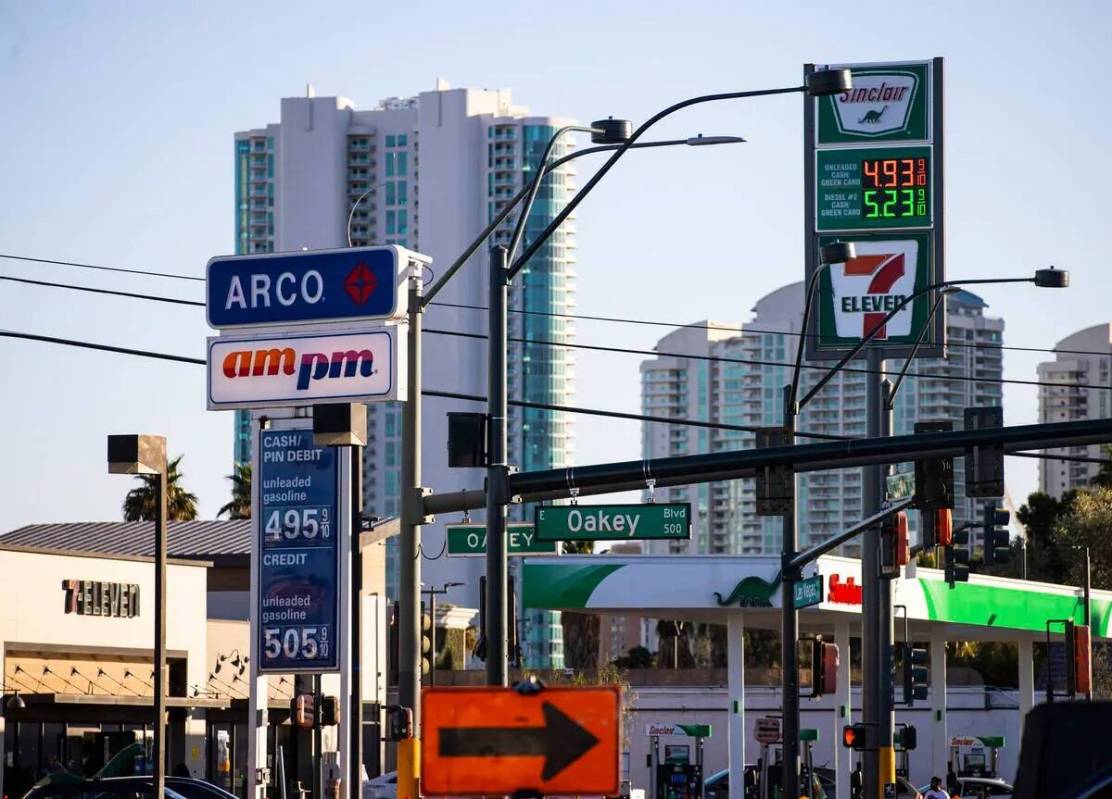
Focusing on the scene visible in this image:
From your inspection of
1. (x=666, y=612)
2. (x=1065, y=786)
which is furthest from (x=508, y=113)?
(x=1065, y=786)

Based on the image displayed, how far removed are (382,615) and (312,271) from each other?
3333 cm

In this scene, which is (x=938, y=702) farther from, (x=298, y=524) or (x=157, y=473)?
(x=157, y=473)

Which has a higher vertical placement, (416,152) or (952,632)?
(416,152)

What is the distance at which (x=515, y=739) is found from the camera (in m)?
7.24

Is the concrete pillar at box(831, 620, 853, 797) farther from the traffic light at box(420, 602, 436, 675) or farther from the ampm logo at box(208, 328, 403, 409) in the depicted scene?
the ampm logo at box(208, 328, 403, 409)

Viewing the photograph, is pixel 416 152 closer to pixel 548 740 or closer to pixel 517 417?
pixel 517 417

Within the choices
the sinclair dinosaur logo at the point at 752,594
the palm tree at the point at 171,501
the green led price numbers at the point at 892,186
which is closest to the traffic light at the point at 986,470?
the green led price numbers at the point at 892,186

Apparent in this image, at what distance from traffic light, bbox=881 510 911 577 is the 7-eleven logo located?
1126 centimetres

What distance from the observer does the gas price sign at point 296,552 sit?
36281mm

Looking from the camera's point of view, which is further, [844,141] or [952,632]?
[952,632]

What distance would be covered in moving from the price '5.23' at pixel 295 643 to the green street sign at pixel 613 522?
10.5 meters

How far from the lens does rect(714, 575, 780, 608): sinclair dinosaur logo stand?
51.3 m

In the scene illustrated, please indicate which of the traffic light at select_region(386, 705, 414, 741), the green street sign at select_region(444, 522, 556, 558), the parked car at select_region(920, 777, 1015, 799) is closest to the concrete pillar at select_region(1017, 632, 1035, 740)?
the parked car at select_region(920, 777, 1015, 799)

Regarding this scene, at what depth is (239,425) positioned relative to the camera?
196000 millimetres
